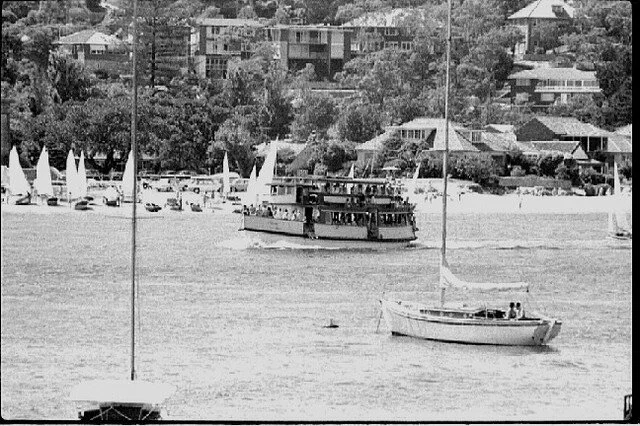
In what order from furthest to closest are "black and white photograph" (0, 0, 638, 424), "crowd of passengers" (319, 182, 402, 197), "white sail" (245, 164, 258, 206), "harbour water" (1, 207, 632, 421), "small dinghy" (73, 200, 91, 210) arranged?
"small dinghy" (73, 200, 91, 210), "white sail" (245, 164, 258, 206), "crowd of passengers" (319, 182, 402, 197), "black and white photograph" (0, 0, 638, 424), "harbour water" (1, 207, 632, 421)

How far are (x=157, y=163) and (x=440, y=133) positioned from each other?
16.1 ft

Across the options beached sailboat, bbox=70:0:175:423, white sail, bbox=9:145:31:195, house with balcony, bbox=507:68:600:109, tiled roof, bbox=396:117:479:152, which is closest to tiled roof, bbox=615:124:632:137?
house with balcony, bbox=507:68:600:109

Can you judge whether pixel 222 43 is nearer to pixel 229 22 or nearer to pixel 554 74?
pixel 229 22

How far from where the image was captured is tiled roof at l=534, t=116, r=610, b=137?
31.1 m

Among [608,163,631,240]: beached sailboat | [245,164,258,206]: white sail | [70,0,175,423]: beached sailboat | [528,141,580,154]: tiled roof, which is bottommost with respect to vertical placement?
[70,0,175,423]: beached sailboat

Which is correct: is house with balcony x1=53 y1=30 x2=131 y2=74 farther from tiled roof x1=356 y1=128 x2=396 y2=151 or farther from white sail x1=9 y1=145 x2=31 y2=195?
tiled roof x1=356 y1=128 x2=396 y2=151

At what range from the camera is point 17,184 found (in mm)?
26391

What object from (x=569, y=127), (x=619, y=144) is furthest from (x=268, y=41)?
(x=619, y=144)

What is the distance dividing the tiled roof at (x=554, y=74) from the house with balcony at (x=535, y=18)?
46 cm

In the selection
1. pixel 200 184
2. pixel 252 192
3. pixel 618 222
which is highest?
pixel 200 184

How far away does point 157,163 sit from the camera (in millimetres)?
29141

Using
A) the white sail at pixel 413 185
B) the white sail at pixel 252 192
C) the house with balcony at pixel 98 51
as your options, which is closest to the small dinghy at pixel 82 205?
the white sail at pixel 252 192

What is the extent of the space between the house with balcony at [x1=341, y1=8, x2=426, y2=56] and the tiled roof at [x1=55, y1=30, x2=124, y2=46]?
4.23 meters

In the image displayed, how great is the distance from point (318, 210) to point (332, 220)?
205mm
